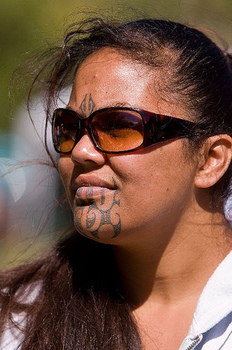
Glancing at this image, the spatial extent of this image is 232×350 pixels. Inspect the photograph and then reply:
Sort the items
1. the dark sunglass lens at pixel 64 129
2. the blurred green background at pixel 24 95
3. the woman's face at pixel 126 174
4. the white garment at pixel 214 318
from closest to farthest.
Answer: the white garment at pixel 214 318 < the woman's face at pixel 126 174 < the dark sunglass lens at pixel 64 129 < the blurred green background at pixel 24 95

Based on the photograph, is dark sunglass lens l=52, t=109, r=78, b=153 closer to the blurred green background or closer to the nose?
the nose

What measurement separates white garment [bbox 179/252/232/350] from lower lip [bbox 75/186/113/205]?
451 millimetres

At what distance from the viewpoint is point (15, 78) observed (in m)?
2.68

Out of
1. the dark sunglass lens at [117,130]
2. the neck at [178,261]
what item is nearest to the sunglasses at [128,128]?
the dark sunglass lens at [117,130]

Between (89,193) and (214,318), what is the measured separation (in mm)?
568

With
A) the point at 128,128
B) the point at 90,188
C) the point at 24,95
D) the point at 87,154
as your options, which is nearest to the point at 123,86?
the point at 128,128

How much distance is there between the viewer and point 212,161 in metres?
2.26

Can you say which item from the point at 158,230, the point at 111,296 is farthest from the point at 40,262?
the point at 158,230

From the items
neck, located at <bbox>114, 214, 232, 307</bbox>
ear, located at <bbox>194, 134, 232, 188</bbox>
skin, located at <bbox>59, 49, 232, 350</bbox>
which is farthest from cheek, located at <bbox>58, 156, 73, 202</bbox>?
ear, located at <bbox>194, 134, 232, 188</bbox>

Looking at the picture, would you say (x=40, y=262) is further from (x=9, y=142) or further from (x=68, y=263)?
(x=9, y=142)

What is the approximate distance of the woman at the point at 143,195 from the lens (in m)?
2.12

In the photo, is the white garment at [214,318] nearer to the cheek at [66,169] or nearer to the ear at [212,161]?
the ear at [212,161]

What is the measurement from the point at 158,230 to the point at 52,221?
751mm

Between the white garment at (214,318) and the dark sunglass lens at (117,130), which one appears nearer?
the white garment at (214,318)
